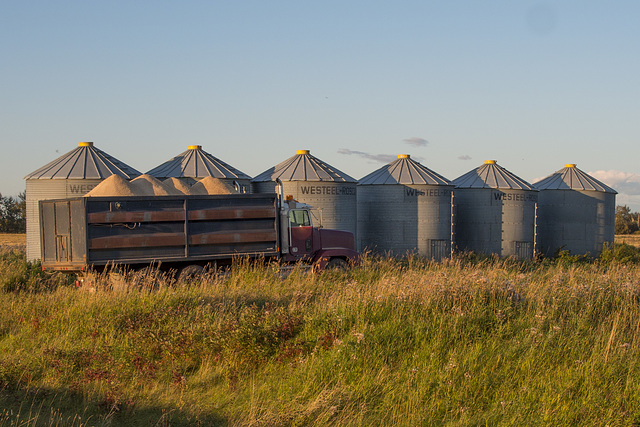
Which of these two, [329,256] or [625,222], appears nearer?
[329,256]

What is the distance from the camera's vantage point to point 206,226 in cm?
1362

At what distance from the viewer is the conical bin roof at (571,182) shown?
1268 inches

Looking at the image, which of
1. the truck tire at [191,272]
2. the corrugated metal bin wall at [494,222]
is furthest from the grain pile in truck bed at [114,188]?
the corrugated metal bin wall at [494,222]

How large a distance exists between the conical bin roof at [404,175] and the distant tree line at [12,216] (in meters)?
46.9

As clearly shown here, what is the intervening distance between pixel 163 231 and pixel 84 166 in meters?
9.94

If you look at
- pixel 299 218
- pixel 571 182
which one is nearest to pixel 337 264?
pixel 299 218

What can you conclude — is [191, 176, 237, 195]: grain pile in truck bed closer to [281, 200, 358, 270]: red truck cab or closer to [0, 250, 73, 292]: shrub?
[281, 200, 358, 270]: red truck cab

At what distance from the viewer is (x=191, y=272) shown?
13555 millimetres

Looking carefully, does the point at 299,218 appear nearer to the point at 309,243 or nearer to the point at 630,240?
the point at 309,243

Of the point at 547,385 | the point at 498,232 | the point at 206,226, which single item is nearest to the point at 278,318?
the point at 547,385

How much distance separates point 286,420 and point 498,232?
24369mm

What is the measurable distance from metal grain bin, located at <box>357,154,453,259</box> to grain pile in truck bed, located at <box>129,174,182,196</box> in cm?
1224

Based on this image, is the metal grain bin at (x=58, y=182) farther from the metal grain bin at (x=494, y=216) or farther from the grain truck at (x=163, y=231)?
the metal grain bin at (x=494, y=216)

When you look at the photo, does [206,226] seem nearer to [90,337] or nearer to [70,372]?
[90,337]
